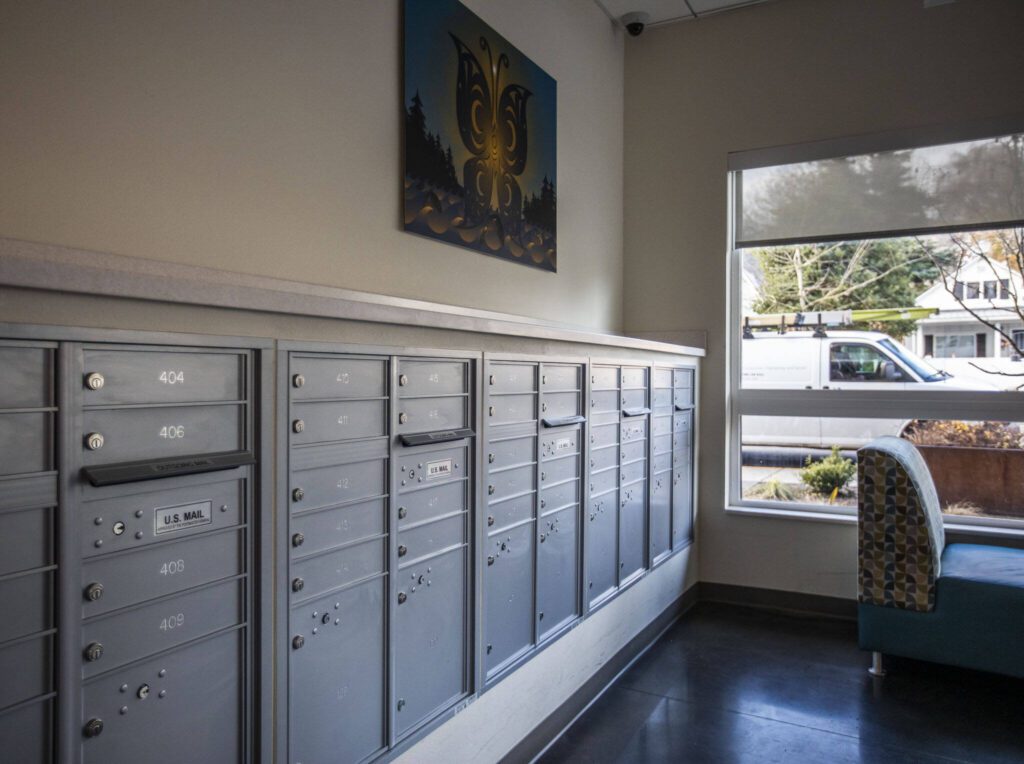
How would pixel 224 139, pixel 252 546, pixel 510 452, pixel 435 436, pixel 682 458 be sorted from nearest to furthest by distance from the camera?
1. pixel 252 546
2. pixel 435 436
3. pixel 224 139
4. pixel 510 452
5. pixel 682 458

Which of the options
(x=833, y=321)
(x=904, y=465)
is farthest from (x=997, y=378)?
(x=904, y=465)

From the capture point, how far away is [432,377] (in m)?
1.57

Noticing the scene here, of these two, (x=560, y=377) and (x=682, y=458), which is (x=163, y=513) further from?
(x=682, y=458)

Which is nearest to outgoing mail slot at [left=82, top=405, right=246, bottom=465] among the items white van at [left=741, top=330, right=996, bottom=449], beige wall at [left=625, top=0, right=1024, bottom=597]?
beige wall at [left=625, top=0, right=1024, bottom=597]

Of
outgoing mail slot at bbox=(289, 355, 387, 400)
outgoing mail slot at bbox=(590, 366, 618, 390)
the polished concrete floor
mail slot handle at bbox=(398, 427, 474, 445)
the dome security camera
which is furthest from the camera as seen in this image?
the dome security camera

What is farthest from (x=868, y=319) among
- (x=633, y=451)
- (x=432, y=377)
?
(x=432, y=377)

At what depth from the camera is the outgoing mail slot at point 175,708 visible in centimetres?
94

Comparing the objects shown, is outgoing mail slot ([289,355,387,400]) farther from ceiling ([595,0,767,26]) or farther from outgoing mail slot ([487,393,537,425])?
ceiling ([595,0,767,26])

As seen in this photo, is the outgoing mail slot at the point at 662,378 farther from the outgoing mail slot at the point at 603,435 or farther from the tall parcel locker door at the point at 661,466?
the outgoing mail slot at the point at 603,435

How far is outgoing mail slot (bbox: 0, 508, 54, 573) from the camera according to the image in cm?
84

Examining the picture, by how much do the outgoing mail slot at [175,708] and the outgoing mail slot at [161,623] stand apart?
2 centimetres

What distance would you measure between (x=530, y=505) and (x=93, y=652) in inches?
47.7

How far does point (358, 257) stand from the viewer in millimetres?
2047

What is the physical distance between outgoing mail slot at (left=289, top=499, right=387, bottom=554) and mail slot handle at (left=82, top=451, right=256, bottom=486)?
0.17m
